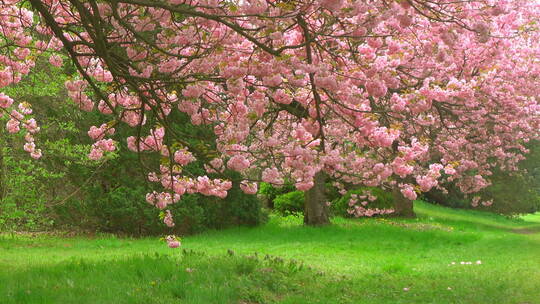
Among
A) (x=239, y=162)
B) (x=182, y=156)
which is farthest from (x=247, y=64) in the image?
(x=182, y=156)

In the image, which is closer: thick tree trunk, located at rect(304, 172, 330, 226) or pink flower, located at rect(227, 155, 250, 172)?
pink flower, located at rect(227, 155, 250, 172)

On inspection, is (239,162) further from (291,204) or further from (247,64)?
(291,204)

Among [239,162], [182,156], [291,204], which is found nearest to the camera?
[239,162]

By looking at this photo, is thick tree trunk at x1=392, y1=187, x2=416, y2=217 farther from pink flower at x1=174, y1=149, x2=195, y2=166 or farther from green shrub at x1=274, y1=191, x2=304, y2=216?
pink flower at x1=174, y1=149, x2=195, y2=166

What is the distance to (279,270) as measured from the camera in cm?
874

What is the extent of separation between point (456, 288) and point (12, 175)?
9101 mm

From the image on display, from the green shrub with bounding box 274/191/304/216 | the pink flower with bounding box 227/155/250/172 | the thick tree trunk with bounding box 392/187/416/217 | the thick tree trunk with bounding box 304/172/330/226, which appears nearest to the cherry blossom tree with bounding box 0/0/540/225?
the pink flower with bounding box 227/155/250/172

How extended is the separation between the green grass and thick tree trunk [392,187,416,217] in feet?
23.1

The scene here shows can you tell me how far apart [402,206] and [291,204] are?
15.5ft

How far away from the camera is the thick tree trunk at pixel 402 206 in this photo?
2352 cm

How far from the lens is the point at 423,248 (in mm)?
14617

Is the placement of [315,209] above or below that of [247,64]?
below

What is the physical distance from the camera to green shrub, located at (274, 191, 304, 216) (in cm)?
2250

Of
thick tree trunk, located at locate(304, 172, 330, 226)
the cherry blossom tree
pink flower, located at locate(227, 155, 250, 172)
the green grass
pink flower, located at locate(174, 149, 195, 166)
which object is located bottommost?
the green grass
